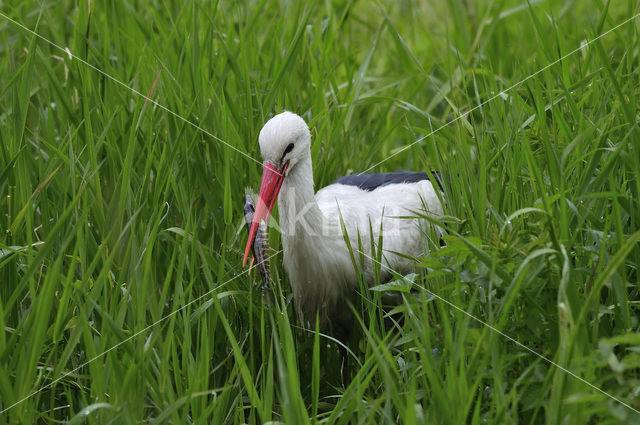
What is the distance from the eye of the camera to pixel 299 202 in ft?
7.58

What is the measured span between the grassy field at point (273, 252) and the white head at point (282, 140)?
23 cm

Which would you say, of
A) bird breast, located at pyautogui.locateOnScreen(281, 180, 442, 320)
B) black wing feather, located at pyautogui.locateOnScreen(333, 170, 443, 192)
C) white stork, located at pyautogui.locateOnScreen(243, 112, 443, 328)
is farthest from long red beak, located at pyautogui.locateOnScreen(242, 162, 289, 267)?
black wing feather, located at pyautogui.locateOnScreen(333, 170, 443, 192)

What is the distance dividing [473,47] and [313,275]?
1833mm

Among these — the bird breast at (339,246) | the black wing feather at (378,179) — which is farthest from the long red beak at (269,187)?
the black wing feather at (378,179)

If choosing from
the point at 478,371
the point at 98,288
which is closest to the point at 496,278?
the point at 478,371

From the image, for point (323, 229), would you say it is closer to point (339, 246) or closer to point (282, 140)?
point (339, 246)

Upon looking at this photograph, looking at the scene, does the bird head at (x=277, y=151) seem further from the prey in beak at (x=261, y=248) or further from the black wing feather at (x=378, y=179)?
the black wing feather at (x=378, y=179)

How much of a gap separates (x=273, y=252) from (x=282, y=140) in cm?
45

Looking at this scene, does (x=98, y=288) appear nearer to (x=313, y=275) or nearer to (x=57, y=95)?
(x=313, y=275)

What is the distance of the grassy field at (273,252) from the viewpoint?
66.3 inches

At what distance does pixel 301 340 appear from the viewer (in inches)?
98.9

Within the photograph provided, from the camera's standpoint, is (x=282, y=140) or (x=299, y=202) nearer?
(x=282, y=140)

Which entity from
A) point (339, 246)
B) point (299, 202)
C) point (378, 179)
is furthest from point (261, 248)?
point (378, 179)

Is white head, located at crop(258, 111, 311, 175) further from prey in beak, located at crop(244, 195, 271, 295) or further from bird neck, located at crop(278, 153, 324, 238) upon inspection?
prey in beak, located at crop(244, 195, 271, 295)
